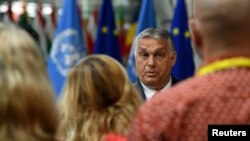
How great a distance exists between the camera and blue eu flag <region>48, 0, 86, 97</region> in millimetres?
7465

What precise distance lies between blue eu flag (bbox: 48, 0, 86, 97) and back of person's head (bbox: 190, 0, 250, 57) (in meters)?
5.05

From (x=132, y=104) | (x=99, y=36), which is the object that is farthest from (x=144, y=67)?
(x=99, y=36)

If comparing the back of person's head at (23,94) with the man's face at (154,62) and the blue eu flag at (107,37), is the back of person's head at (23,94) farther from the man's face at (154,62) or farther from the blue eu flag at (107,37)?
the blue eu flag at (107,37)

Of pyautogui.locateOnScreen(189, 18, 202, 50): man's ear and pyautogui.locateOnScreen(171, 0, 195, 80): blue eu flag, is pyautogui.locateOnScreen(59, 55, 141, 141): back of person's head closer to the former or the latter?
pyautogui.locateOnScreen(189, 18, 202, 50): man's ear

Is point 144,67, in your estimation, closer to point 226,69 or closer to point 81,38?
point 81,38

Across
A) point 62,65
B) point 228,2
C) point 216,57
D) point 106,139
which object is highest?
point 228,2

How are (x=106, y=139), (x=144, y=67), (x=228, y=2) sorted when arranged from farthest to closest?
(x=144, y=67)
(x=106, y=139)
(x=228, y=2)

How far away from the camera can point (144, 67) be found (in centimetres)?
539

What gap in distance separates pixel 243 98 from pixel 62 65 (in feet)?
17.9

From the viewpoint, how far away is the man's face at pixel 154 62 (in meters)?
5.27

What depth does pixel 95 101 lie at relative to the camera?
311 cm

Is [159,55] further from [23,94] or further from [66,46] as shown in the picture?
[23,94]

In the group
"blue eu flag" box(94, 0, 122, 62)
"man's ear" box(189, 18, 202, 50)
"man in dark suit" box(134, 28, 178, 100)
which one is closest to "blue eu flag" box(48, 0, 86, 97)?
"blue eu flag" box(94, 0, 122, 62)

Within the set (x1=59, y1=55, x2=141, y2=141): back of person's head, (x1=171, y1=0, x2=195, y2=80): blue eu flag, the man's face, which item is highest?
(x1=59, y1=55, x2=141, y2=141): back of person's head
